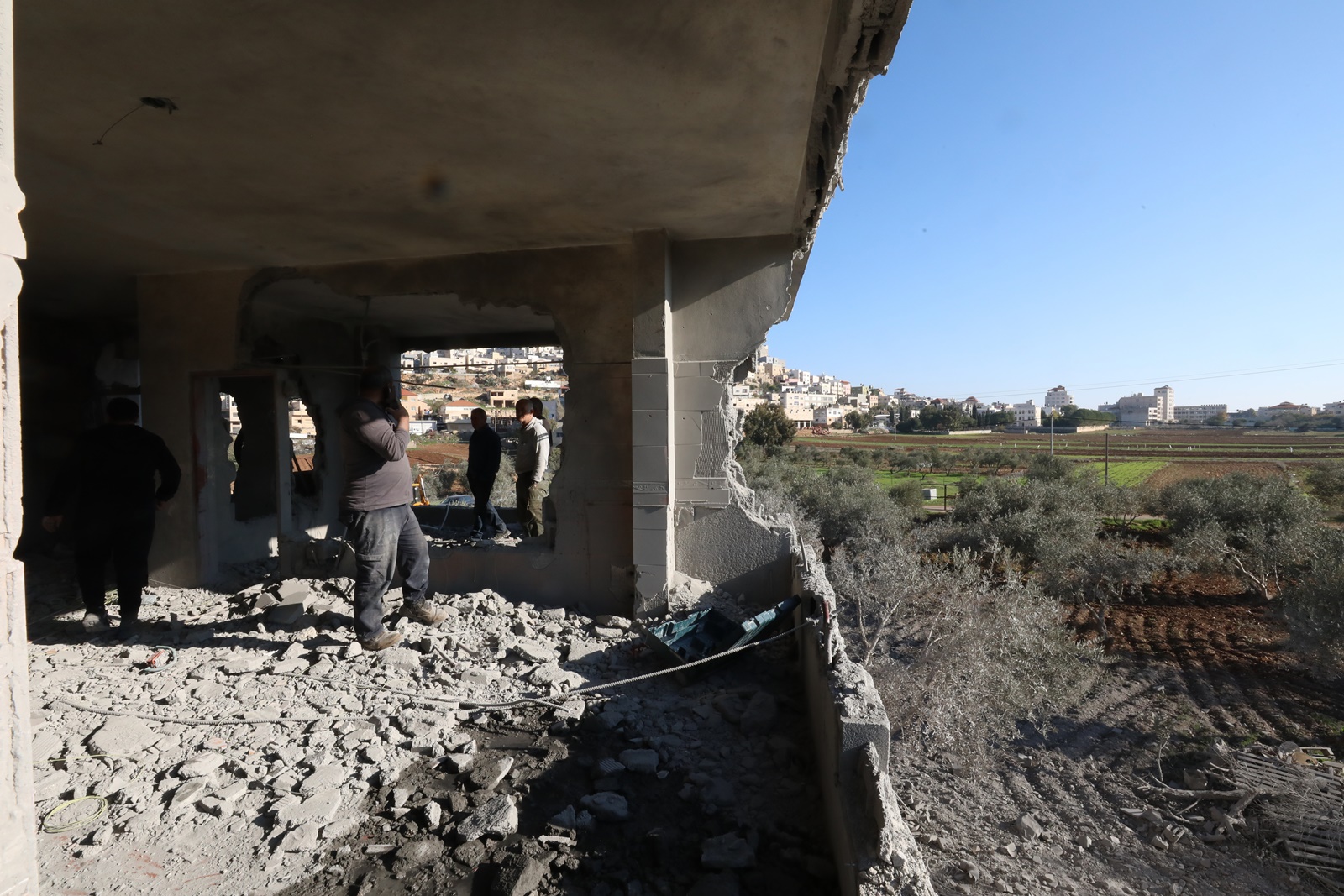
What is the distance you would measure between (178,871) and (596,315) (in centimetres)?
437

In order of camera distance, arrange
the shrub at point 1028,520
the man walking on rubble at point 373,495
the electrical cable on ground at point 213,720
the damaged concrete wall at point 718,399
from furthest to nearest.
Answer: the shrub at point 1028,520 → the damaged concrete wall at point 718,399 → the man walking on rubble at point 373,495 → the electrical cable on ground at point 213,720

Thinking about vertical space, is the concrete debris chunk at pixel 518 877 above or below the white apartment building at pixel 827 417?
below

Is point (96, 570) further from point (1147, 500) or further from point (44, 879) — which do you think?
point (1147, 500)

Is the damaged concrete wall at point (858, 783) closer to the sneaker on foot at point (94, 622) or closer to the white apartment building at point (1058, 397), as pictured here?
the sneaker on foot at point (94, 622)

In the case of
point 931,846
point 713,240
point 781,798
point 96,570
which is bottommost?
point 931,846

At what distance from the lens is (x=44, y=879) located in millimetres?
2600

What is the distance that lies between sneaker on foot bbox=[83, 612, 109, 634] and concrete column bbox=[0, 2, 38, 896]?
472 centimetres

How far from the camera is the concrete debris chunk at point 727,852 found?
2783mm

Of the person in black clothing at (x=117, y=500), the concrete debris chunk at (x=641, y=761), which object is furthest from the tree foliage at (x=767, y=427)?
the concrete debris chunk at (x=641, y=761)

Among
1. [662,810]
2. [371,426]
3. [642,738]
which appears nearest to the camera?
[662,810]

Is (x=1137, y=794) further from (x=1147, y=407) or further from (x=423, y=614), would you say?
(x=1147, y=407)

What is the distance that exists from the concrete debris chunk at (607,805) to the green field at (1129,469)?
22.1m

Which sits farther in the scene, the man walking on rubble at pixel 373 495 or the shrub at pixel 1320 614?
the shrub at pixel 1320 614

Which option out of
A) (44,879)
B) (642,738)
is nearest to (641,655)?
(642,738)
